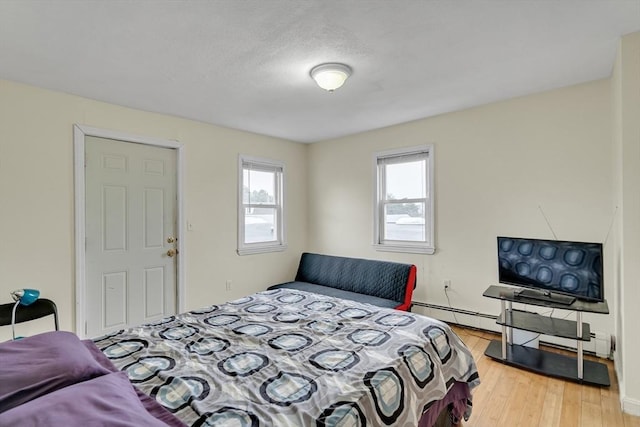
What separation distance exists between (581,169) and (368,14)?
241 cm

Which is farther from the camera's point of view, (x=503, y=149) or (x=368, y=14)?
(x=503, y=149)

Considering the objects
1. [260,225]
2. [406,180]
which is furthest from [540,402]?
[260,225]

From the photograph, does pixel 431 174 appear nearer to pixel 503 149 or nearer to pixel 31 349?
pixel 503 149

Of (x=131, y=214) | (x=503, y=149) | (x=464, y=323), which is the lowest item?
(x=464, y=323)

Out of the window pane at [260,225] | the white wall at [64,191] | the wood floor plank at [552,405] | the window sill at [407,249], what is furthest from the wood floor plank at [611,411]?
the window pane at [260,225]

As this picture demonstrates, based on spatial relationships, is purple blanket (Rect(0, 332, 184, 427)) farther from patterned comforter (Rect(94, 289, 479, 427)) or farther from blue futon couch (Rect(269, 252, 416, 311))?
blue futon couch (Rect(269, 252, 416, 311))

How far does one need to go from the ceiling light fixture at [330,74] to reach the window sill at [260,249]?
2500 millimetres

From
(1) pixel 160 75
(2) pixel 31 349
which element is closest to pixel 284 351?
(2) pixel 31 349

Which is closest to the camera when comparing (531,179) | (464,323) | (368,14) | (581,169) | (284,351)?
(284,351)

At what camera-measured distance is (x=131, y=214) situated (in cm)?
335

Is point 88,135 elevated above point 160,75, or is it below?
below

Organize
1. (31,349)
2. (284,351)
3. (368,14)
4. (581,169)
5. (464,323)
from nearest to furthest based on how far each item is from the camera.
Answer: (31,349)
(284,351)
(368,14)
(581,169)
(464,323)

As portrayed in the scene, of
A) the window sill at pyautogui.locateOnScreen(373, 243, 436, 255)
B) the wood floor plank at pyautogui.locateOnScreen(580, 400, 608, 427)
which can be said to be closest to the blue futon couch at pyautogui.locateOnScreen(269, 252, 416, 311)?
the window sill at pyautogui.locateOnScreen(373, 243, 436, 255)

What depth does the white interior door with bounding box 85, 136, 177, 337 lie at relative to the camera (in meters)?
3.12
